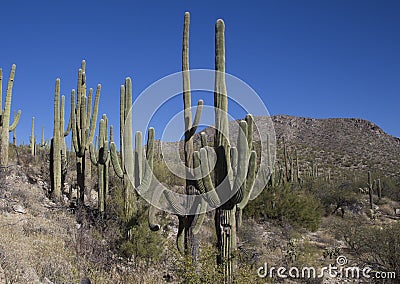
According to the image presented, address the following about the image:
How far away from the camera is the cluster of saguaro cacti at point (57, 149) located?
12969mm

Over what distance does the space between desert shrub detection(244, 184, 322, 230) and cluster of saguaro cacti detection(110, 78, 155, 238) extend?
544cm

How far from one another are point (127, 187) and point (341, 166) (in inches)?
1449

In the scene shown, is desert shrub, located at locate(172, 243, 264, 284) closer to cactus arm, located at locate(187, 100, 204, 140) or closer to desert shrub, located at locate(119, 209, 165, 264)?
cactus arm, located at locate(187, 100, 204, 140)

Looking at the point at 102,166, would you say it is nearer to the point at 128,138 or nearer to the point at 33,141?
the point at 128,138

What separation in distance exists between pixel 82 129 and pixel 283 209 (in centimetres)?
780

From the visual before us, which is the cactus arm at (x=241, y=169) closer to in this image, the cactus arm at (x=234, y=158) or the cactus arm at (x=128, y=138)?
the cactus arm at (x=234, y=158)

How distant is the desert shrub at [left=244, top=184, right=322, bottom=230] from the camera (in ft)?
49.5

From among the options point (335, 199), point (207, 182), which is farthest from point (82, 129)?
point (335, 199)

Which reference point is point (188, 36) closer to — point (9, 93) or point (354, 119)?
point (9, 93)

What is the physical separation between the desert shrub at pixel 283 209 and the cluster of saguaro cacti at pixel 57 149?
651 centimetres

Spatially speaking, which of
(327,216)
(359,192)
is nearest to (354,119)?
(359,192)

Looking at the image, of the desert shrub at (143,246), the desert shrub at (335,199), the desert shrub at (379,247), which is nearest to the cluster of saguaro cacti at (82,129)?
the desert shrub at (143,246)

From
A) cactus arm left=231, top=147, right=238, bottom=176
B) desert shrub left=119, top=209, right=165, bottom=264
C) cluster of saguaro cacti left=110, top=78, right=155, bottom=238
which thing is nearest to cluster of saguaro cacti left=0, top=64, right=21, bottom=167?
cluster of saguaro cacti left=110, top=78, right=155, bottom=238

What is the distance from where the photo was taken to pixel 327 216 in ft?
65.5
